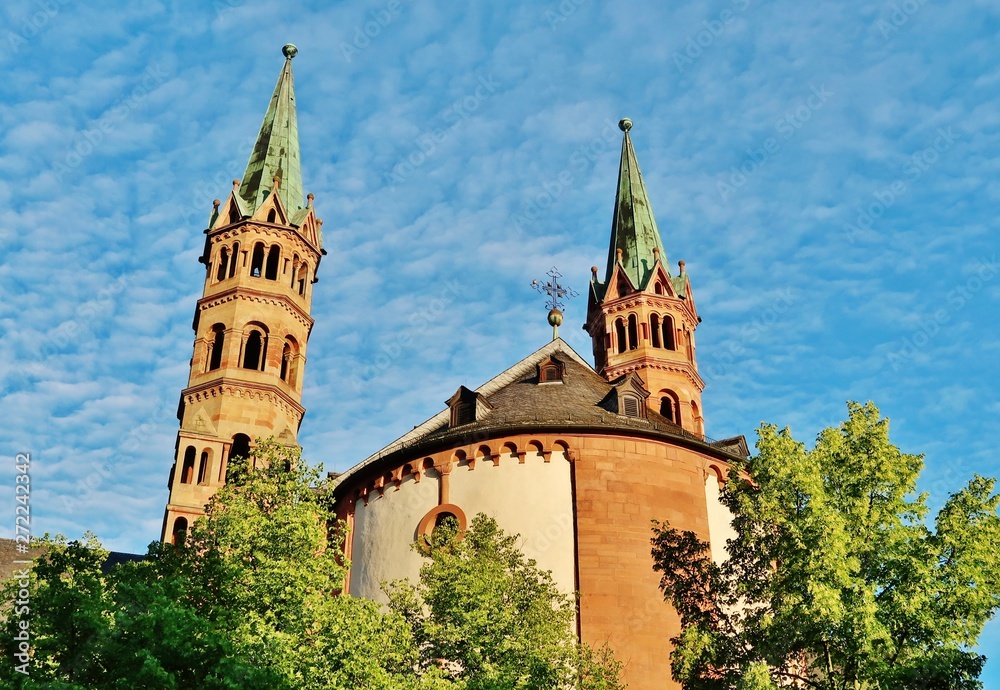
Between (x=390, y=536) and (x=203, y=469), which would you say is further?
(x=203, y=469)

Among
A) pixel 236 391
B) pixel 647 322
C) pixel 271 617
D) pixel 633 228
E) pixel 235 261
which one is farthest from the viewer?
pixel 633 228

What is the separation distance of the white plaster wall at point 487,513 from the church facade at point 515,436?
1.8 inches

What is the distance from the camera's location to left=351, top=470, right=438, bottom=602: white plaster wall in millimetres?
31312

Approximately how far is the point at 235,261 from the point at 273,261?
1643mm

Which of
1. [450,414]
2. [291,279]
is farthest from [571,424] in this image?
[291,279]

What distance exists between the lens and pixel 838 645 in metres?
17.5

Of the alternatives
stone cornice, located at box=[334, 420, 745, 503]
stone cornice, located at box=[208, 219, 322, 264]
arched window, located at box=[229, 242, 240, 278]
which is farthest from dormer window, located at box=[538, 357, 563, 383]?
arched window, located at box=[229, 242, 240, 278]

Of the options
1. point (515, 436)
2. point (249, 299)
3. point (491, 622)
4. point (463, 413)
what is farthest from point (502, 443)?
point (249, 299)

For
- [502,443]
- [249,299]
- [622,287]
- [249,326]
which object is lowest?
[502,443]

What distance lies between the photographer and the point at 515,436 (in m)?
31.6

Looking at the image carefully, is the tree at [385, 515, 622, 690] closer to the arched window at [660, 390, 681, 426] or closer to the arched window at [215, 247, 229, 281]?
the arched window at [660, 390, 681, 426]

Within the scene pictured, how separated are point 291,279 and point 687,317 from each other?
60.1ft

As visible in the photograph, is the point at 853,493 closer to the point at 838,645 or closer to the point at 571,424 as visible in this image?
the point at 838,645

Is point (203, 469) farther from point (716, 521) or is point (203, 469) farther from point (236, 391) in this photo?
point (716, 521)
